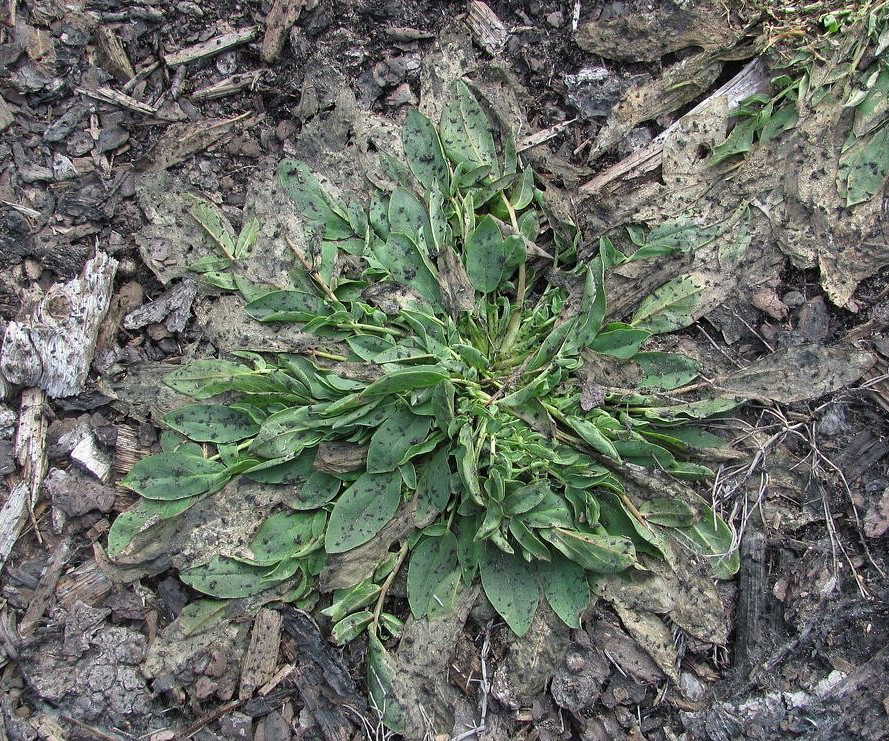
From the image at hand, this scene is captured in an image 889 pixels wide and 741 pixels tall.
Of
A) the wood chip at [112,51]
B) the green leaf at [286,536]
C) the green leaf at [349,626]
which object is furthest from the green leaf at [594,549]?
the wood chip at [112,51]

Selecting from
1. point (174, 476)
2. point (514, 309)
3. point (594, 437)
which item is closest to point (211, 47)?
point (514, 309)

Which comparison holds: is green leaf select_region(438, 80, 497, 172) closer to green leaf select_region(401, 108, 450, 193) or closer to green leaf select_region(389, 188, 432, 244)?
green leaf select_region(401, 108, 450, 193)

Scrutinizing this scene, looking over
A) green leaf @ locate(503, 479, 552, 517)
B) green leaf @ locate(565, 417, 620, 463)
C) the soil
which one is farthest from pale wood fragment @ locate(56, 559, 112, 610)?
green leaf @ locate(565, 417, 620, 463)

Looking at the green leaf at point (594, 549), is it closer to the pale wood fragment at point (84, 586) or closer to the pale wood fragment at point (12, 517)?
the pale wood fragment at point (84, 586)

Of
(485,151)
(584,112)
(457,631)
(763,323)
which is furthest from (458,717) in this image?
(584,112)

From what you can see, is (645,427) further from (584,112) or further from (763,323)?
(584,112)
